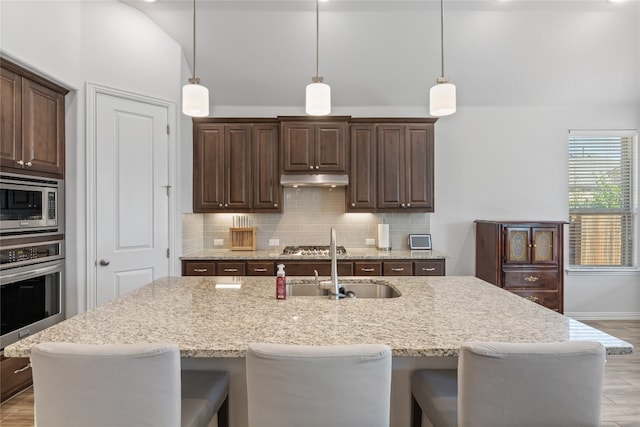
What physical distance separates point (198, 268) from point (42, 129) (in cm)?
180

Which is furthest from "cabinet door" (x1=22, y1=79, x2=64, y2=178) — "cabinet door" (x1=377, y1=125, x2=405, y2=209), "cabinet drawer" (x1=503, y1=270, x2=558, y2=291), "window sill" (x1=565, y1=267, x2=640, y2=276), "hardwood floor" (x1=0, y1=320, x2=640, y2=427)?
"window sill" (x1=565, y1=267, x2=640, y2=276)

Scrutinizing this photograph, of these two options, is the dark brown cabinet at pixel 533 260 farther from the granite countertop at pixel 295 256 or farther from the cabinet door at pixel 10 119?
the cabinet door at pixel 10 119

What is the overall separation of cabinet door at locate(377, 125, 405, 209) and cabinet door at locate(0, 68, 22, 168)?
321cm

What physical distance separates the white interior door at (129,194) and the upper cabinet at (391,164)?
201 centimetres

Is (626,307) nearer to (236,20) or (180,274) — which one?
(180,274)

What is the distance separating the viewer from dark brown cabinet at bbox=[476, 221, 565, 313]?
12.6 feet

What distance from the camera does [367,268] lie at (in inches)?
150

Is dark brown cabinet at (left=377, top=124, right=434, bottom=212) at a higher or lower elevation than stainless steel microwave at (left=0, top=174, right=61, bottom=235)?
higher

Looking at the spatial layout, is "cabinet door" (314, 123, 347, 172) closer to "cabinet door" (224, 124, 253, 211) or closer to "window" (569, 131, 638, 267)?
"cabinet door" (224, 124, 253, 211)

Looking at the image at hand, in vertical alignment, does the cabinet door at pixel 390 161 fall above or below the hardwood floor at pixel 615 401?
above

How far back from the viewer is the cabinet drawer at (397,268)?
3826 millimetres

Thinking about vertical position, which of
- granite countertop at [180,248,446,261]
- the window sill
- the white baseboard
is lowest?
the white baseboard

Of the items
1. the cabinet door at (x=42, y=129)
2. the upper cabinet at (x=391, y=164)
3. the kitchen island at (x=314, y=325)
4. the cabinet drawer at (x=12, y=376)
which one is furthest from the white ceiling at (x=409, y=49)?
the cabinet drawer at (x=12, y=376)

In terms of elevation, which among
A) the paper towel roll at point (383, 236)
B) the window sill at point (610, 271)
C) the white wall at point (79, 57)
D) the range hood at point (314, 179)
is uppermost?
the white wall at point (79, 57)
